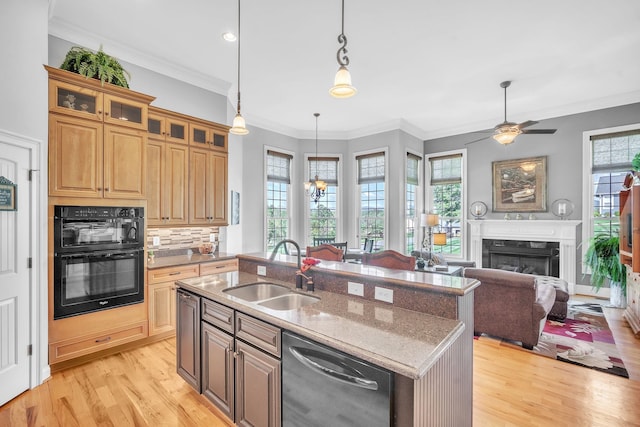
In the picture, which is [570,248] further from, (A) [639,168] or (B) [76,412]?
(B) [76,412]

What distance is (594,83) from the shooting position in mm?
4742

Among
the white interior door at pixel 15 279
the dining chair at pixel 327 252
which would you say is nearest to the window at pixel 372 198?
the dining chair at pixel 327 252

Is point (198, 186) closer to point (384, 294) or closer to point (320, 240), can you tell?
point (384, 294)

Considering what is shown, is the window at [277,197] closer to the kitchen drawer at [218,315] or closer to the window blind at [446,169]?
the window blind at [446,169]

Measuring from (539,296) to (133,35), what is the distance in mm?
5462

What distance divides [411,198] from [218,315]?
19.2ft

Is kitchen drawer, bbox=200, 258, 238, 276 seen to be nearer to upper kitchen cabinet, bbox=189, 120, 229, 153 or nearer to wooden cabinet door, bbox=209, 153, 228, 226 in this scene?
wooden cabinet door, bbox=209, 153, 228, 226

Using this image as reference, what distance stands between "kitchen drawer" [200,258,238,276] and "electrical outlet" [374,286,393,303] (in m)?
2.60

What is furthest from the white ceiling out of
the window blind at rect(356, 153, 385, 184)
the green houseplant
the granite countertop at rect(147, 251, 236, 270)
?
the granite countertop at rect(147, 251, 236, 270)

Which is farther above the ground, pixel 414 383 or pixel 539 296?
pixel 414 383

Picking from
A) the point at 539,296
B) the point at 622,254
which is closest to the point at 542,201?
the point at 622,254

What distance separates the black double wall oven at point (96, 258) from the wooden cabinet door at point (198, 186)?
0.77 meters

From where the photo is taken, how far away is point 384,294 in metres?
1.91

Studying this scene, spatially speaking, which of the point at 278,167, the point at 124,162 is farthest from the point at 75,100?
the point at 278,167
